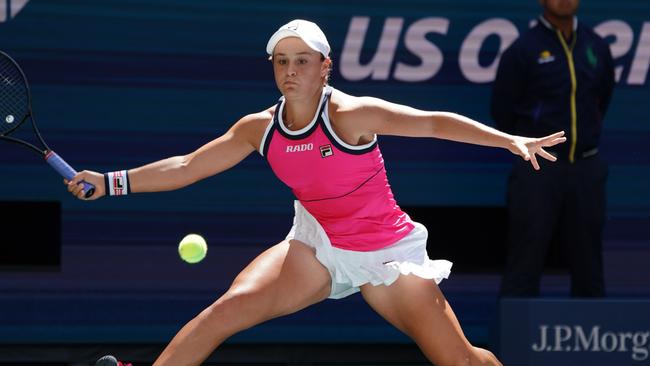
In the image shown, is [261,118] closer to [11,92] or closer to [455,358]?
[455,358]

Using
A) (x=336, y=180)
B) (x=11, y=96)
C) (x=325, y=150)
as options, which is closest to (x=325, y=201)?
(x=336, y=180)

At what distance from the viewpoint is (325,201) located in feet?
19.4

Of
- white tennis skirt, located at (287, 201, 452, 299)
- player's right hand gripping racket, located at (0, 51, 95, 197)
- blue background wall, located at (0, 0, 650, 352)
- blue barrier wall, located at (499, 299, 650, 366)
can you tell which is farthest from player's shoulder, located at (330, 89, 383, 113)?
blue background wall, located at (0, 0, 650, 352)

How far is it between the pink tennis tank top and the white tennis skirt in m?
0.03

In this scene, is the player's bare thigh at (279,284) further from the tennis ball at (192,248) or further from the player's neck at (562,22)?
the player's neck at (562,22)

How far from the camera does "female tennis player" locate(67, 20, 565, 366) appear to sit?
5.65m

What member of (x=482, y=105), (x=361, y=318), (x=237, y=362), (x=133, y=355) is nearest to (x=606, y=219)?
(x=482, y=105)

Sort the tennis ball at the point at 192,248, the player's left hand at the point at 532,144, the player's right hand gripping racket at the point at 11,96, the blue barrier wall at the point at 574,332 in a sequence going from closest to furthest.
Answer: the player's left hand at the point at 532,144, the tennis ball at the point at 192,248, the player's right hand gripping racket at the point at 11,96, the blue barrier wall at the point at 574,332

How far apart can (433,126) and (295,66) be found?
2.07 feet

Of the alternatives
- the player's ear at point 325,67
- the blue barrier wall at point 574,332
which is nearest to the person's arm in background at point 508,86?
the blue barrier wall at point 574,332

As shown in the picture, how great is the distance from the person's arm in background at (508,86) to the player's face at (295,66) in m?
2.23

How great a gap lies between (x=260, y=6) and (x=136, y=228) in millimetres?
1495

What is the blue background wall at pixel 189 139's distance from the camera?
789 centimetres

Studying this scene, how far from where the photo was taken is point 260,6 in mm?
8047
